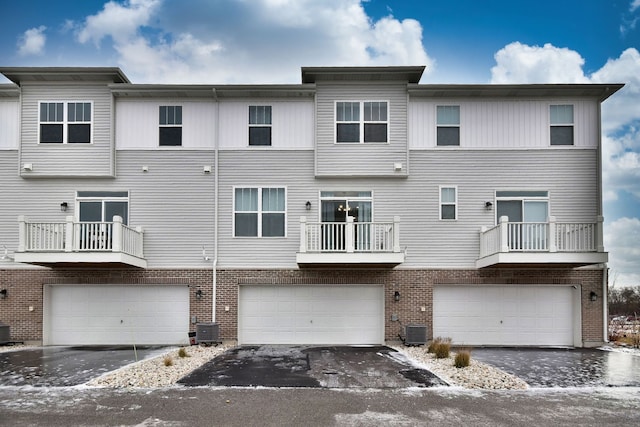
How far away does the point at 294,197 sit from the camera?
14602 mm

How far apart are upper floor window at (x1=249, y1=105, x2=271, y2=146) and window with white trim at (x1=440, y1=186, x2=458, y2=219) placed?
215 inches

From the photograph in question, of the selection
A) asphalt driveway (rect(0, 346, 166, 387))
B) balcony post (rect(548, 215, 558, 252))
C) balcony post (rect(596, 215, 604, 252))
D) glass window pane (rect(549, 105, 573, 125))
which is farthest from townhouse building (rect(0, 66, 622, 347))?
balcony post (rect(548, 215, 558, 252))

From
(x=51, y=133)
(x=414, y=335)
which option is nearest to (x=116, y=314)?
(x=51, y=133)

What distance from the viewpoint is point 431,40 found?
17.1m

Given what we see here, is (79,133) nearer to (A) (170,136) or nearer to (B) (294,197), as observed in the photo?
(A) (170,136)

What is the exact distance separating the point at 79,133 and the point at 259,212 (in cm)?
583

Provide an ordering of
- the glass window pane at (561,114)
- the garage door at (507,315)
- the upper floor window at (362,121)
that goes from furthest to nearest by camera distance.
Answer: the glass window pane at (561,114) < the upper floor window at (362,121) < the garage door at (507,315)

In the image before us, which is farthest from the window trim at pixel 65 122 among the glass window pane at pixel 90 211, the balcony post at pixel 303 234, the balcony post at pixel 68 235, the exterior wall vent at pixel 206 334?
the balcony post at pixel 303 234

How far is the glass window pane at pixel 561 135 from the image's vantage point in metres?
14.7

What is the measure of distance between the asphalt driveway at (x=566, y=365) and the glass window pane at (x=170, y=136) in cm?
1027

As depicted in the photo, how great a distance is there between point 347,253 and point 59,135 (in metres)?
9.24

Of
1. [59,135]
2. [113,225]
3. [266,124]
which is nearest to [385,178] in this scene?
[266,124]

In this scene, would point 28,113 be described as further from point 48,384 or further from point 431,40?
point 431,40

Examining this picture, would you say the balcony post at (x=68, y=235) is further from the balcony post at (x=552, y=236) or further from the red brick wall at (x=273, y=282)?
the balcony post at (x=552, y=236)
